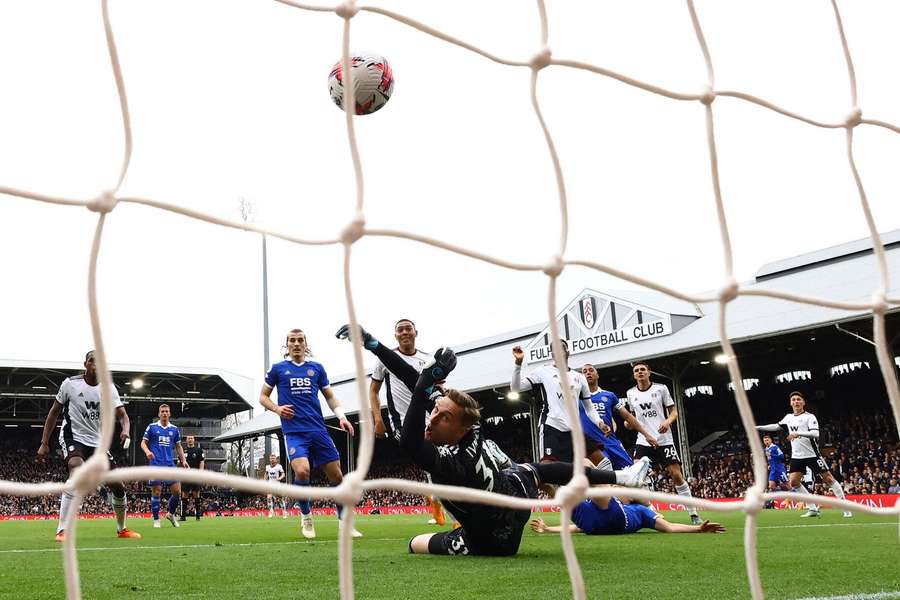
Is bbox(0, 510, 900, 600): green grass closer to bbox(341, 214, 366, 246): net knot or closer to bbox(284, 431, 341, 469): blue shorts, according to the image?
bbox(284, 431, 341, 469): blue shorts

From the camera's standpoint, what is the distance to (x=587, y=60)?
270cm

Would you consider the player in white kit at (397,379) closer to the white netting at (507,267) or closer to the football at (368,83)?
the football at (368,83)

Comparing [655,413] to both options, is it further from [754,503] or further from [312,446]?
[754,503]

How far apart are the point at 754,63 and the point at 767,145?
0.50 metres

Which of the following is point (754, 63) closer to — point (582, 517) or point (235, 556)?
point (582, 517)

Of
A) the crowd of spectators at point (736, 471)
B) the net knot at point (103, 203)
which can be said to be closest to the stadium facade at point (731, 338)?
the crowd of spectators at point (736, 471)

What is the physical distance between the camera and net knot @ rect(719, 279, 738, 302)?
250cm

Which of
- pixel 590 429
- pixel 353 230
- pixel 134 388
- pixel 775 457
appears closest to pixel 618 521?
pixel 590 429

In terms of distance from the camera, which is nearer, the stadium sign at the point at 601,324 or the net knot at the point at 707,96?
the net knot at the point at 707,96

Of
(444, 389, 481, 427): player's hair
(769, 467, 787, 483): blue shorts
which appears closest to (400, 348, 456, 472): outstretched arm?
(444, 389, 481, 427): player's hair

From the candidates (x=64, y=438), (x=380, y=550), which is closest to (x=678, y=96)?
(x=380, y=550)

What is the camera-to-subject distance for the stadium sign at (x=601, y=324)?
68.0ft

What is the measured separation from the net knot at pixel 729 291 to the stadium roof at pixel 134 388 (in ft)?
103

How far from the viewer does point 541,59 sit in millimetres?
2582
